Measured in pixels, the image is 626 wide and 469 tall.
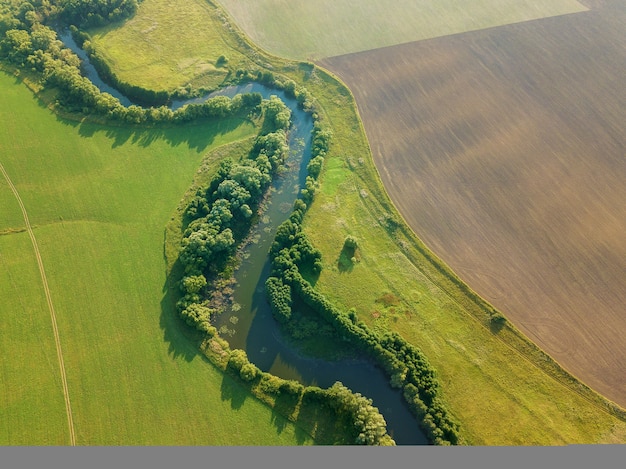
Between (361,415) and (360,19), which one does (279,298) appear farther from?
(360,19)

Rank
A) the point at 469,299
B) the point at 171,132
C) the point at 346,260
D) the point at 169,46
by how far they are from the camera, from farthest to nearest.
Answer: the point at 169,46
the point at 171,132
the point at 346,260
the point at 469,299

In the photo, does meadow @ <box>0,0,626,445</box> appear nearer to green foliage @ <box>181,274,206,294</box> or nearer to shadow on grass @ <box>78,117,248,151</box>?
shadow on grass @ <box>78,117,248,151</box>

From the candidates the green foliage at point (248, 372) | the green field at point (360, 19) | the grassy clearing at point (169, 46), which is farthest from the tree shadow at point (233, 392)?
the green field at point (360, 19)

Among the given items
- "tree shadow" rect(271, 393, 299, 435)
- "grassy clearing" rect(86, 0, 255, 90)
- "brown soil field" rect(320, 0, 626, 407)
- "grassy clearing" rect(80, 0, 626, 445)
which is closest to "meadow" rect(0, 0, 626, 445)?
"grassy clearing" rect(80, 0, 626, 445)

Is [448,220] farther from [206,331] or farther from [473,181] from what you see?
[206,331]

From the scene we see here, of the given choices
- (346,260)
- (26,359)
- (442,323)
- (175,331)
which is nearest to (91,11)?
(26,359)

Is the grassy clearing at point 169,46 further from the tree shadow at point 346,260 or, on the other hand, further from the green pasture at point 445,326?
the tree shadow at point 346,260

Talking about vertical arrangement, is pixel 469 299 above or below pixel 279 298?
above
